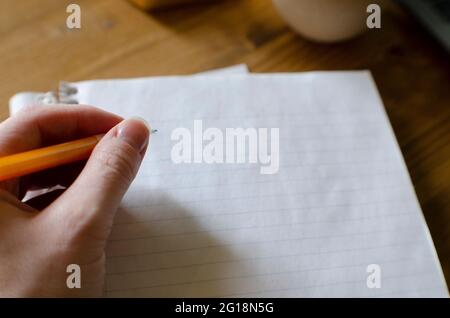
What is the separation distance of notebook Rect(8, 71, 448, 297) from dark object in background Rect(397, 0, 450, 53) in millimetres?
89

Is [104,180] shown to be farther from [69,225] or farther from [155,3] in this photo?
[155,3]

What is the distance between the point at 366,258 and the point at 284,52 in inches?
9.8

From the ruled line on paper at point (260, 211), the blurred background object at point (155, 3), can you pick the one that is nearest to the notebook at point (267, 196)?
the ruled line on paper at point (260, 211)

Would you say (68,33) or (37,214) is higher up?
(68,33)

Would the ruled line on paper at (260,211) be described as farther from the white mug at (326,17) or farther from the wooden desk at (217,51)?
the white mug at (326,17)

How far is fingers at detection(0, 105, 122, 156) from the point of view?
38 cm

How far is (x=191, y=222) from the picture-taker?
1.33 ft

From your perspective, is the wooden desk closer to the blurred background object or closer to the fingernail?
the blurred background object

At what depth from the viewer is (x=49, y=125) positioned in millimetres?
399

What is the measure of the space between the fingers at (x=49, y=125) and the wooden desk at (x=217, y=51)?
0.31ft

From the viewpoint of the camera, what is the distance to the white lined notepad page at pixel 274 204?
1.26ft
